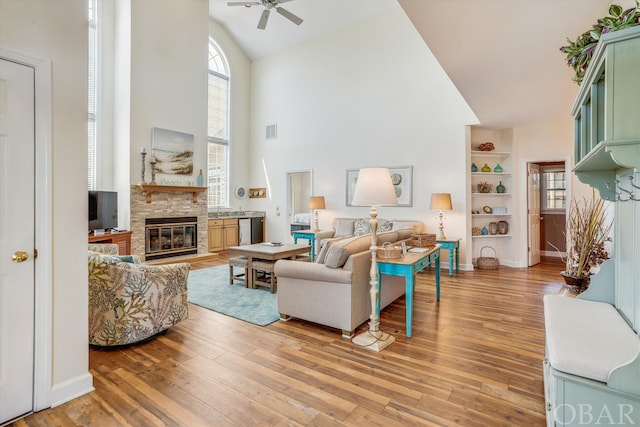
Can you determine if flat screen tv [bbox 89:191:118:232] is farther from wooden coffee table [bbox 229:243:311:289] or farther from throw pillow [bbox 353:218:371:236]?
throw pillow [bbox 353:218:371:236]

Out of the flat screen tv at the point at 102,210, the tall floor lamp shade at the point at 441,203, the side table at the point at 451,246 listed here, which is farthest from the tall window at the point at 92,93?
the side table at the point at 451,246

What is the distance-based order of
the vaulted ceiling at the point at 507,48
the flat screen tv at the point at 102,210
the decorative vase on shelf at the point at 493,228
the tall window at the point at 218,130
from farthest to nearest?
1. the tall window at the point at 218,130
2. the decorative vase on shelf at the point at 493,228
3. the flat screen tv at the point at 102,210
4. the vaulted ceiling at the point at 507,48

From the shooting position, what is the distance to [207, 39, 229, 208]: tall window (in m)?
8.46

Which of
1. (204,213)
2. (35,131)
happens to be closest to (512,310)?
(35,131)

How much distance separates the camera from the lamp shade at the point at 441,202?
5.65 meters

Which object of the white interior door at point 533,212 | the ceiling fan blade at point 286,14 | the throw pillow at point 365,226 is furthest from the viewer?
the throw pillow at point 365,226

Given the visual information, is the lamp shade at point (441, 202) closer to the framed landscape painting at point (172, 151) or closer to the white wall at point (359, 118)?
the white wall at point (359, 118)

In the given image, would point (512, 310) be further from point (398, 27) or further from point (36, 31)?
point (398, 27)

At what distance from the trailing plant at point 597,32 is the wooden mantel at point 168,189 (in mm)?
6291

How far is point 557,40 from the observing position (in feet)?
9.21

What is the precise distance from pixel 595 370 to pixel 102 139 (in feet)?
24.6

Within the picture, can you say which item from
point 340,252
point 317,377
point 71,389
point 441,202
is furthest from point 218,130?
point 317,377

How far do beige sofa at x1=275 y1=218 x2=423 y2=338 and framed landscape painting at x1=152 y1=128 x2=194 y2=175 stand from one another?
4.51 m

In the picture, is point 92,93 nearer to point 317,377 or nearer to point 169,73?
point 169,73
